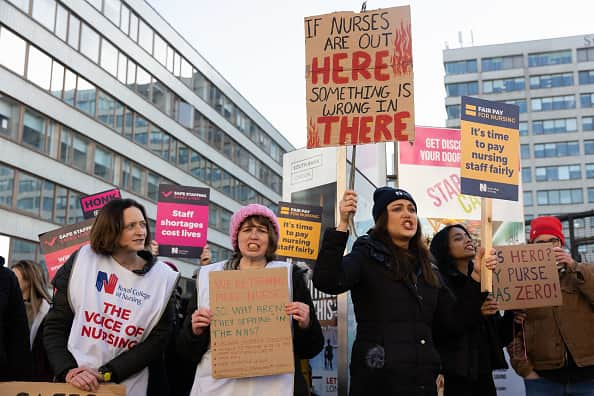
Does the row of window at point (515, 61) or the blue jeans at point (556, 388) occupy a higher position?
the row of window at point (515, 61)

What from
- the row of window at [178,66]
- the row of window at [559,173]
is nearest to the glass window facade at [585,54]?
the row of window at [559,173]

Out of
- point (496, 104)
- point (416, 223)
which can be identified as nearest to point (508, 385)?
point (496, 104)

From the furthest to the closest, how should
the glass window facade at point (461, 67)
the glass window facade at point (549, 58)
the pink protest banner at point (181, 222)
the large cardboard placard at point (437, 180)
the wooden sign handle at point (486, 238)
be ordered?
the glass window facade at point (461, 67)
the glass window facade at point (549, 58)
the large cardboard placard at point (437, 180)
the pink protest banner at point (181, 222)
the wooden sign handle at point (486, 238)

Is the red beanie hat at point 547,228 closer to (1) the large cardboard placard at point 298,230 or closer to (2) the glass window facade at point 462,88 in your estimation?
(1) the large cardboard placard at point 298,230

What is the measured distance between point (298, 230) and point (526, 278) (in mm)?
4262

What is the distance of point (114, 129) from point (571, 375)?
31.9 m

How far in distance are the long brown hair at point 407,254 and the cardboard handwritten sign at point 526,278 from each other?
1.07 metres

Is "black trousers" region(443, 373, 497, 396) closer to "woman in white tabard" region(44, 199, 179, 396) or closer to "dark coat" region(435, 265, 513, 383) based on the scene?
"dark coat" region(435, 265, 513, 383)

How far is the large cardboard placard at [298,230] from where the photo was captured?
868cm

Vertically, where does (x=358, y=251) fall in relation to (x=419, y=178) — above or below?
below

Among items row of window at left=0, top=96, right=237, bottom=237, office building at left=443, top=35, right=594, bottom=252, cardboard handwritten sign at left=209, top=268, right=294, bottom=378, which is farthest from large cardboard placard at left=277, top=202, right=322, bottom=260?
office building at left=443, top=35, right=594, bottom=252

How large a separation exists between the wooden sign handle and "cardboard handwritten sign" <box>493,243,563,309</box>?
18.5 inches

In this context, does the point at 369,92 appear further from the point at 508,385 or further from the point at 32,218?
the point at 32,218

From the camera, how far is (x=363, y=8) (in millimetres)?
4781
